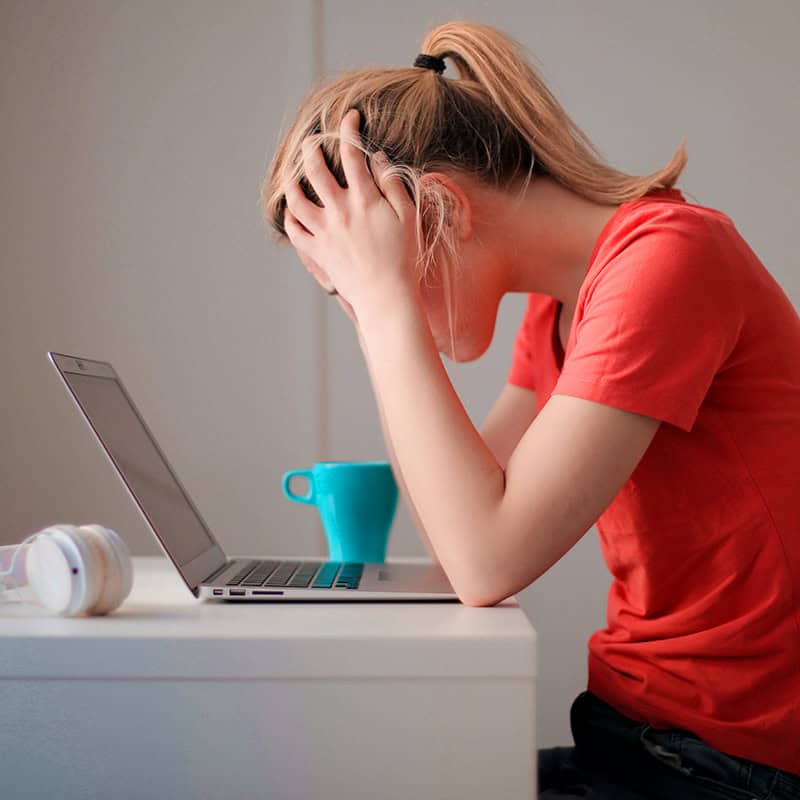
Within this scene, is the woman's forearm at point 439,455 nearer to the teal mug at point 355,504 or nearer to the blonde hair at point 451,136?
the blonde hair at point 451,136

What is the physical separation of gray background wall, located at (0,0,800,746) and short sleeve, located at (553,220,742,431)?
107cm

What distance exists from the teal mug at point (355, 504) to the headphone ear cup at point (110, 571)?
36 cm

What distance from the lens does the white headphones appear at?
2.13 feet

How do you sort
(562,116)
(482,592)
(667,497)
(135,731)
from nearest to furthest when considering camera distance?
(135,731)
(482,592)
(667,497)
(562,116)

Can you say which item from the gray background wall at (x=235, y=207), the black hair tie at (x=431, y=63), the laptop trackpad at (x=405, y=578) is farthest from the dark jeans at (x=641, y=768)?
the gray background wall at (x=235, y=207)

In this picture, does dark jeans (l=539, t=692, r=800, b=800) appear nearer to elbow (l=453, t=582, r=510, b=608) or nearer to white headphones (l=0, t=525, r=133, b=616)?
elbow (l=453, t=582, r=510, b=608)

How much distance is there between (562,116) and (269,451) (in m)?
1.02

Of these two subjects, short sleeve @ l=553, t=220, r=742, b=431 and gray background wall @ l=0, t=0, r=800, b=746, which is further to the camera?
gray background wall @ l=0, t=0, r=800, b=746

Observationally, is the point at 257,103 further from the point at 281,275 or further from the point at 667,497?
the point at 667,497

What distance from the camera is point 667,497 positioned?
83cm

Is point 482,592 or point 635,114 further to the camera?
point 635,114

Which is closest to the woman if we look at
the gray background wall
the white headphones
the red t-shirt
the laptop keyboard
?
the red t-shirt

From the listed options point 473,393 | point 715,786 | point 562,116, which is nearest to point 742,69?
point 473,393

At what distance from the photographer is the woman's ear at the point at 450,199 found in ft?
2.91
